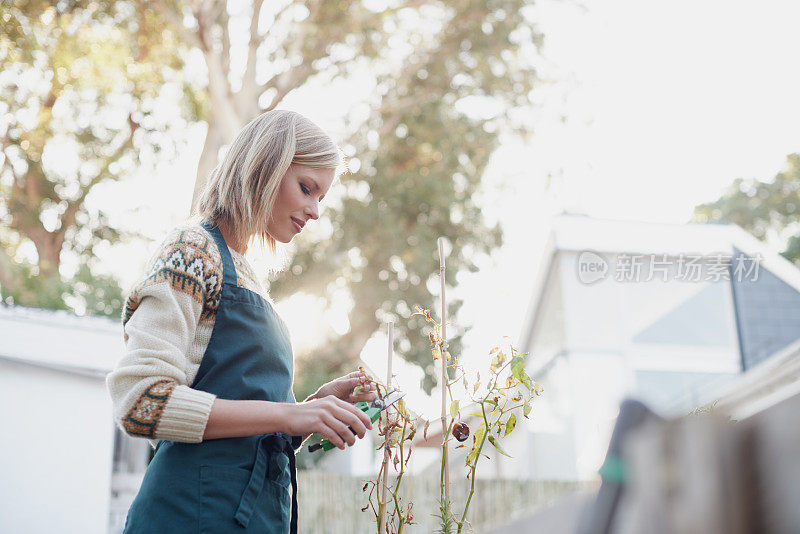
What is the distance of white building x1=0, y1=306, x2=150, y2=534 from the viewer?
18.8ft

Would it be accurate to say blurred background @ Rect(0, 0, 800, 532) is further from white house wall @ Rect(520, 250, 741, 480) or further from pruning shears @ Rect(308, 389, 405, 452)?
pruning shears @ Rect(308, 389, 405, 452)

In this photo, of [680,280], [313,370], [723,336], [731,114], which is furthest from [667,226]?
[313,370]

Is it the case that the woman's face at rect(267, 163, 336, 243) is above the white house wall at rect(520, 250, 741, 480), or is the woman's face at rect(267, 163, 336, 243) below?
below

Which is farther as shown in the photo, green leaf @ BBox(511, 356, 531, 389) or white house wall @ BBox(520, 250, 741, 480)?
→ white house wall @ BBox(520, 250, 741, 480)

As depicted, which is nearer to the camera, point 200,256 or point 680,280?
point 200,256

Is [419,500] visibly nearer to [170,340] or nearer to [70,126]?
[170,340]

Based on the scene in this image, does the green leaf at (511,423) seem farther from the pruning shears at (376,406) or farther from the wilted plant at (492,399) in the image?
the pruning shears at (376,406)

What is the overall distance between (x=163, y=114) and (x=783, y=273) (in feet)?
29.8

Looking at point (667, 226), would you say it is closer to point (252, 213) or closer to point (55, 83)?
point (252, 213)

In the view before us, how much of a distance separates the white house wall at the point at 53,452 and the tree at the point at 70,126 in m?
4.38

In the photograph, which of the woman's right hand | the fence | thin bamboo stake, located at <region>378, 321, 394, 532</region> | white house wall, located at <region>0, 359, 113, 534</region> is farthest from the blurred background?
the woman's right hand

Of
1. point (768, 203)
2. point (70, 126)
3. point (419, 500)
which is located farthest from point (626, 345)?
point (768, 203)

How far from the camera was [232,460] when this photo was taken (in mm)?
1188

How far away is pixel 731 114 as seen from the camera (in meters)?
11.1
